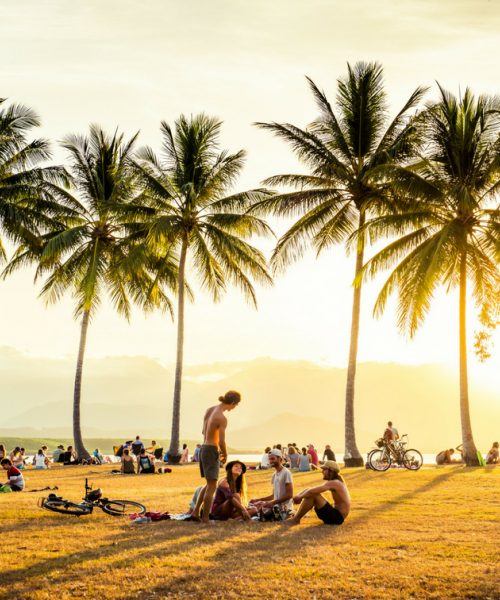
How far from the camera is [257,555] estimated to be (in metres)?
9.65

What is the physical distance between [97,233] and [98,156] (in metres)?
4.21

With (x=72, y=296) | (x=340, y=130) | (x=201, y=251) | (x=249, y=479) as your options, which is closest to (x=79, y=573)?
(x=249, y=479)

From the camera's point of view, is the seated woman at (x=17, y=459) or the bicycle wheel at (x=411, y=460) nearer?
the bicycle wheel at (x=411, y=460)

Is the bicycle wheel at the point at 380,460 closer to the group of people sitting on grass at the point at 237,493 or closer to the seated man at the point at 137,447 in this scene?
the seated man at the point at 137,447

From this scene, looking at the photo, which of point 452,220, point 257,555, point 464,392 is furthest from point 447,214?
point 257,555

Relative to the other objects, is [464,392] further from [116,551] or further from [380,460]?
[116,551]

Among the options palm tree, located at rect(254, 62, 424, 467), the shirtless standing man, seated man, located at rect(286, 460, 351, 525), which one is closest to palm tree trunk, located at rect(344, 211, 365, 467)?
palm tree, located at rect(254, 62, 424, 467)

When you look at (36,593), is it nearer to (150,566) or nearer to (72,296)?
(150,566)

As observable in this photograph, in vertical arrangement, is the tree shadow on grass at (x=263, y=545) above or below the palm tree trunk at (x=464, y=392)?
below

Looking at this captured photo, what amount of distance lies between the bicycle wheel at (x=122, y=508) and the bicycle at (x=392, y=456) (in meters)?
14.7

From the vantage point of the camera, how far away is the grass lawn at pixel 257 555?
784 centimetres

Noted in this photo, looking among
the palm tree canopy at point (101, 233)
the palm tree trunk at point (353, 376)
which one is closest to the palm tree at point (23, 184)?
the palm tree canopy at point (101, 233)

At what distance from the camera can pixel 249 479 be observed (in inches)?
955

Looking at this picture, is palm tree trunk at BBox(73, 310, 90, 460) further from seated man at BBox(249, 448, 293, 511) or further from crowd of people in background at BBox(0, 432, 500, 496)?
seated man at BBox(249, 448, 293, 511)
